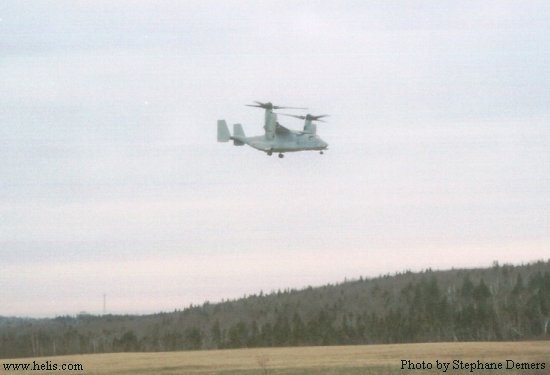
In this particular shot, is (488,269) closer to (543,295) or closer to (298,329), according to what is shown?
(543,295)

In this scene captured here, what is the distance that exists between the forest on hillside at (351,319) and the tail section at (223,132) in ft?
133

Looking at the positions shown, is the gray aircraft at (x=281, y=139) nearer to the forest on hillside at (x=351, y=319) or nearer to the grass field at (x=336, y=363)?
the grass field at (x=336, y=363)

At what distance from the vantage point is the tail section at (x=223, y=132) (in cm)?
8012

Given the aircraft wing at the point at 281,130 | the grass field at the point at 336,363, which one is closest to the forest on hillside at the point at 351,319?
the grass field at the point at 336,363

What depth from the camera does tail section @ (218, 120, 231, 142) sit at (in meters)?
80.1

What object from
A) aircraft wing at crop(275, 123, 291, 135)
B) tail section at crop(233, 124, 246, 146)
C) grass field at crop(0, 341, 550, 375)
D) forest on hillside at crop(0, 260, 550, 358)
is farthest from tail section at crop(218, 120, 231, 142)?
forest on hillside at crop(0, 260, 550, 358)

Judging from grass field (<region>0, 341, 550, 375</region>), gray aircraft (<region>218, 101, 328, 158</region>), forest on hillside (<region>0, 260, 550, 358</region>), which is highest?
gray aircraft (<region>218, 101, 328, 158</region>)

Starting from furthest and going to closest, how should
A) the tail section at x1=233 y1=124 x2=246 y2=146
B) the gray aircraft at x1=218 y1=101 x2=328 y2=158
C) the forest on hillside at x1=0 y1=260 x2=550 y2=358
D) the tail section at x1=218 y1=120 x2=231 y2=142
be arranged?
1. the forest on hillside at x1=0 y1=260 x2=550 y2=358
2. the tail section at x1=218 y1=120 x2=231 y2=142
3. the tail section at x1=233 y1=124 x2=246 y2=146
4. the gray aircraft at x1=218 y1=101 x2=328 y2=158

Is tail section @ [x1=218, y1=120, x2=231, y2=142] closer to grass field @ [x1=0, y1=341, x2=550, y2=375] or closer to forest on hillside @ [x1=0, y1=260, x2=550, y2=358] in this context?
grass field @ [x1=0, y1=341, x2=550, y2=375]

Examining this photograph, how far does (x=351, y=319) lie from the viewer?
12250 cm

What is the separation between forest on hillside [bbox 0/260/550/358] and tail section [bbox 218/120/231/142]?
40.4 m

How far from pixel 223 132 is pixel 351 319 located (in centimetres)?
4711

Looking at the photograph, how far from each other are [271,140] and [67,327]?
7492cm

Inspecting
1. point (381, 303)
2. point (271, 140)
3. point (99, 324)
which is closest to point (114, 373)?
point (271, 140)
